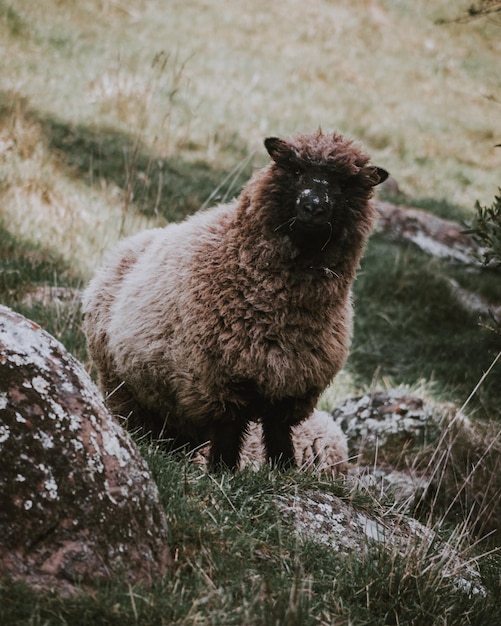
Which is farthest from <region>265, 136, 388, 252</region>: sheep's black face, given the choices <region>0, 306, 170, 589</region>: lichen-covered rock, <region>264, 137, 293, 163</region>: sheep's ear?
<region>0, 306, 170, 589</region>: lichen-covered rock

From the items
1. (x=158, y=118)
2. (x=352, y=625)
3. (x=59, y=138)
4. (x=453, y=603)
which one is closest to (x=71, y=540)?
(x=352, y=625)

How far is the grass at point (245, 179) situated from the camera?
10.3 feet

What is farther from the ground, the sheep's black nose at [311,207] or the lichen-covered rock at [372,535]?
the sheep's black nose at [311,207]

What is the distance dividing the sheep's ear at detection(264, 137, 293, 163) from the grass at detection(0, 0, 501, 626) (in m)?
1.88

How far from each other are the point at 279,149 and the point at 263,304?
3.24ft

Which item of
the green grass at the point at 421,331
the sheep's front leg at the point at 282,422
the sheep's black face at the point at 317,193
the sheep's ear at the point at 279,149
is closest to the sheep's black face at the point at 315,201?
the sheep's black face at the point at 317,193

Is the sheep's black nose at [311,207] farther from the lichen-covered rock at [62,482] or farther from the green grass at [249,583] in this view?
the lichen-covered rock at [62,482]

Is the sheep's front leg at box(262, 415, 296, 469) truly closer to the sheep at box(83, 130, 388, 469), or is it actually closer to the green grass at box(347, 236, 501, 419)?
the sheep at box(83, 130, 388, 469)

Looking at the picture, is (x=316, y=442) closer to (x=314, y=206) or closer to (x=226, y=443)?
(x=226, y=443)

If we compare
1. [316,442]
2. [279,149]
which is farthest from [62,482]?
[316,442]

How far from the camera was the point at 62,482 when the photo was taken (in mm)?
2736

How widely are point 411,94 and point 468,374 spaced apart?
1332 centimetres

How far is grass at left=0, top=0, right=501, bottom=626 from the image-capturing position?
3131mm

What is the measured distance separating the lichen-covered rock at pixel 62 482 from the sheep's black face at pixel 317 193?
196 centimetres
